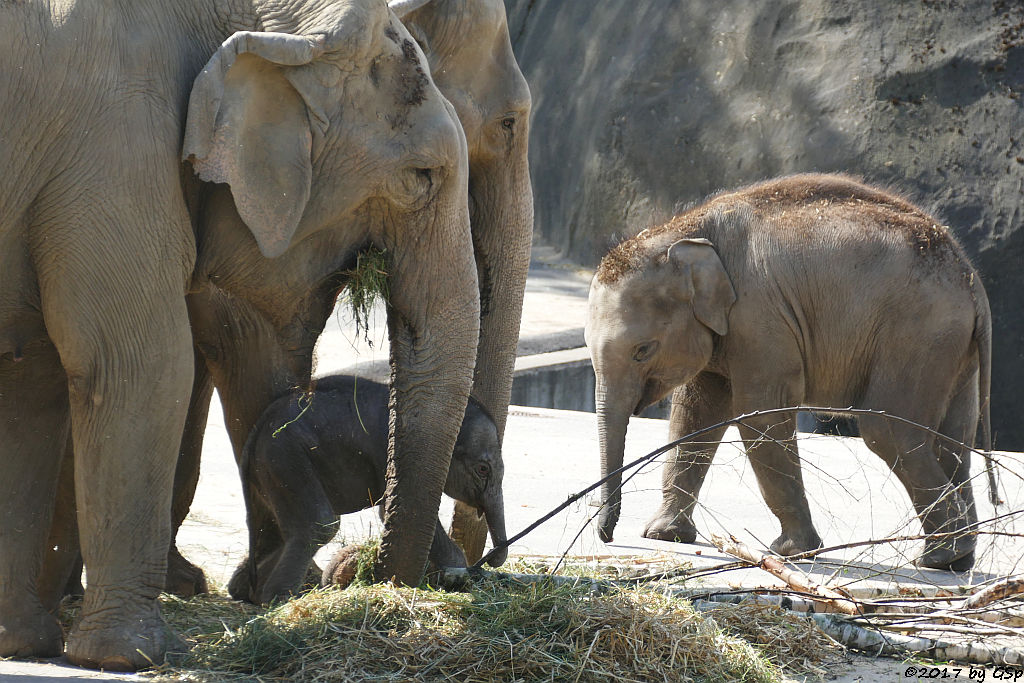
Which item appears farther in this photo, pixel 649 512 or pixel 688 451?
pixel 649 512

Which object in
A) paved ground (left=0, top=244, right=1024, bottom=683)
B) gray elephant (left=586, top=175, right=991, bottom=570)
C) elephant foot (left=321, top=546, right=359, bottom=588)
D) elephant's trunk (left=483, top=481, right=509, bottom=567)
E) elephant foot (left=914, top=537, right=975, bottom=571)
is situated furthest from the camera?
gray elephant (left=586, top=175, right=991, bottom=570)

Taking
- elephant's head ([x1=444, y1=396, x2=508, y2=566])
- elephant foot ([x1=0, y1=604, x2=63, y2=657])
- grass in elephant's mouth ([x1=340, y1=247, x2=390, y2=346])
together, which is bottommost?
elephant foot ([x1=0, y1=604, x2=63, y2=657])

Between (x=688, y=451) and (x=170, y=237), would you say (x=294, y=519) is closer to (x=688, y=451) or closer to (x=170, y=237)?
(x=170, y=237)

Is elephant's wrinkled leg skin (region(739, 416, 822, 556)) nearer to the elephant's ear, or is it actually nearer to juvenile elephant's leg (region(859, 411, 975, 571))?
juvenile elephant's leg (region(859, 411, 975, 571))

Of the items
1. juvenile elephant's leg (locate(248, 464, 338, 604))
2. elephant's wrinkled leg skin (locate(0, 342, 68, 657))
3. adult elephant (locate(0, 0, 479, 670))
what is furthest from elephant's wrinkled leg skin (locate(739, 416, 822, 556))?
elephant's wrinkled leg skin (locate(0, 342, 68, 657))

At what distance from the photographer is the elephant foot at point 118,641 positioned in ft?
10.4

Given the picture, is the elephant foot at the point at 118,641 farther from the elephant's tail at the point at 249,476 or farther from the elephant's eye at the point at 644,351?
the elephant's eye at the point at 644,351

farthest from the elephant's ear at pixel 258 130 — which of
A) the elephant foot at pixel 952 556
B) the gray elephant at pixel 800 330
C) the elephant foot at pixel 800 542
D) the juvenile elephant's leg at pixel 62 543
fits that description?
the elephant foot at pixel 952 556

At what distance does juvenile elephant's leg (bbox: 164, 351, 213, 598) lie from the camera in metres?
4.31

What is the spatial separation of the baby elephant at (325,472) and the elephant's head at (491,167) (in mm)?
221

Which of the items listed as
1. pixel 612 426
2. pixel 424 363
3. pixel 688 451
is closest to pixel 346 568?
pixel 424 363

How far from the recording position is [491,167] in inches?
178

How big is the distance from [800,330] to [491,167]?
5.68 ft

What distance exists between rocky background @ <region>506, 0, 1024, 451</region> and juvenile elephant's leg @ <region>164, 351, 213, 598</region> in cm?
605
